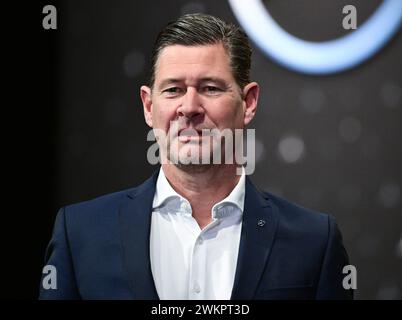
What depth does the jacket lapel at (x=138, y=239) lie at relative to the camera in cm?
177

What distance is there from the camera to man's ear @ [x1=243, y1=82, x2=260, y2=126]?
1.96 meters

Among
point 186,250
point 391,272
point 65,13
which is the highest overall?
point 65,13

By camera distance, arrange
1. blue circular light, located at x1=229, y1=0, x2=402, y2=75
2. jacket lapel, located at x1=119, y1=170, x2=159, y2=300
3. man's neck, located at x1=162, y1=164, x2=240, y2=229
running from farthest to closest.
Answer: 1. blue circular light, located at x1=229, y1=0, x2=402, y2=75
2. man's neck, located at x1=162, y1=164, x2=240, y2=229
3. jacket lapel, located at x1=119, y1=170, x2=159, y2=300

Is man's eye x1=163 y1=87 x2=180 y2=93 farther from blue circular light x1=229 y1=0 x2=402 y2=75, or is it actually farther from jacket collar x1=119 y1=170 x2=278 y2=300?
blue circular light x1=229 y1=0 x2=402 y2=75

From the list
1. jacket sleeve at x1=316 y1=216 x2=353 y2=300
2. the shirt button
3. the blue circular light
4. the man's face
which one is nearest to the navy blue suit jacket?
jacket sleeve at x1=316 y1=216 x2=353 y2=300

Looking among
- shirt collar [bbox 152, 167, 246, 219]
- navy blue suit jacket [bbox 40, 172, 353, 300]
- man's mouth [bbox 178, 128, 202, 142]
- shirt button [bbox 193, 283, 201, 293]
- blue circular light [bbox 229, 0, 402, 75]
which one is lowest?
shirt button [bbox 193, 283, 201, 293]

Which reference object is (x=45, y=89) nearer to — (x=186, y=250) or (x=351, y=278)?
(x=186, y=250)

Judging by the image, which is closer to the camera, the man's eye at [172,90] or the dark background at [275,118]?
the man's eye at [172,90]

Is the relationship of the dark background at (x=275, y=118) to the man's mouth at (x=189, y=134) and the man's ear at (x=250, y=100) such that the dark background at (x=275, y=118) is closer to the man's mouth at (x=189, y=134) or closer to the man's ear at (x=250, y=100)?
the man's ear at (x=250, y=100)

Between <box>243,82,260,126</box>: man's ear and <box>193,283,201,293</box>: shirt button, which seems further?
<box>243,82,260,126</box>: man's ear

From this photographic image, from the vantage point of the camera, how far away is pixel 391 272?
216 cm

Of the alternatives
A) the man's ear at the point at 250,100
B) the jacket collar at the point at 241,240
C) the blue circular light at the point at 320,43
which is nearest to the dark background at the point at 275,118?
the blue circular light at the point at 320,43
